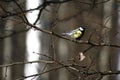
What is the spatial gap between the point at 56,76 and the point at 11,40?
162 centimetres

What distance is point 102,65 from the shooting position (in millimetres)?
12055

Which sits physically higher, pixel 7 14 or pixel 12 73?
pixel 7 14

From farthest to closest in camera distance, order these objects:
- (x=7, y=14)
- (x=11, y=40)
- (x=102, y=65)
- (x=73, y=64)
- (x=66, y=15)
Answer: (x=11, y=40) < (x=66, y=15) < (x=102, y=65) < (x=7, y=14) < (x=73, y=64)

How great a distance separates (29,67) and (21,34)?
191 cm

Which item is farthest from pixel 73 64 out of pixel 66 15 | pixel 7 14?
pixel 66 15

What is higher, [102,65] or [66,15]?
[66,15]

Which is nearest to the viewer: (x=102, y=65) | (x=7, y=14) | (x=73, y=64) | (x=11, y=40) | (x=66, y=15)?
(x=73, y=64)

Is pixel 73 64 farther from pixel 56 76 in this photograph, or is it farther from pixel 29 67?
pixel 56 76

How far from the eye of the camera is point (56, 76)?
13.7 m

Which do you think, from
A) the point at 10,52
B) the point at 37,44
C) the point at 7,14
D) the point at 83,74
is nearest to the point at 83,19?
the point at 37,44

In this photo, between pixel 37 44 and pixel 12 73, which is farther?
pixel 12 73

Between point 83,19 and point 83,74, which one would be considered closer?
point 83,74

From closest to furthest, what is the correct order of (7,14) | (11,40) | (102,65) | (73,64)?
(73,64)
(7,14)
(102,65)
(11,40)

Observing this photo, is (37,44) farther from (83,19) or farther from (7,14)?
(7,14)
